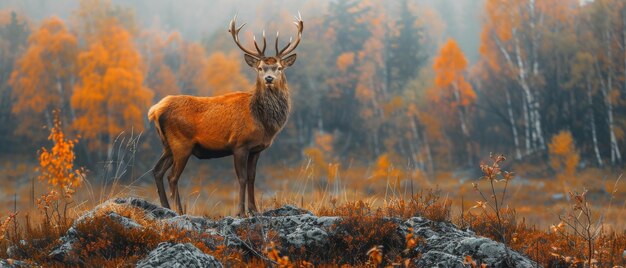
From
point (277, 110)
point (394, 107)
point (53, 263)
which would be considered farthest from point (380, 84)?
point (53, 263)

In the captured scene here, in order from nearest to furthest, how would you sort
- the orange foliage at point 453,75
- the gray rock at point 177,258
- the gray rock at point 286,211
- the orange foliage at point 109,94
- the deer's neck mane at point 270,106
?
the gray rock at point 177,258
the gray rock at point 286,211
the deer's neck mane at point 270,106
the orange foliage at point 109,94
the orange foliage at point 453,75

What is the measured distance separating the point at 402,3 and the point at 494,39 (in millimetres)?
12411

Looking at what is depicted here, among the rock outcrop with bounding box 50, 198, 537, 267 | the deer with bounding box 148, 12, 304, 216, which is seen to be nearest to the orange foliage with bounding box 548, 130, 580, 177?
the deer with bounding box 148, 12, 304, 216

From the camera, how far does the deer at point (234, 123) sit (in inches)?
316

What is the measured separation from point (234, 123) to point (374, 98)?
37.5 m

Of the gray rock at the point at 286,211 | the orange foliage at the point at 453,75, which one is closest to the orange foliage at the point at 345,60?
the orange foliage at the point at 453,75

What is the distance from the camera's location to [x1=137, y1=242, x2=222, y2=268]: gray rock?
491cm

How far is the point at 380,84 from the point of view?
151 ft

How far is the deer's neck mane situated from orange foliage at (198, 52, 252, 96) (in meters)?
33.2

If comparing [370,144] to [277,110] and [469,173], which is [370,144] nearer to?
[469,173]

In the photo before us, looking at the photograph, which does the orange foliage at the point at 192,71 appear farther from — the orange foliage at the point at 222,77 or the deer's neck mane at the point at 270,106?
the deer's neck mane at the point at 270,106

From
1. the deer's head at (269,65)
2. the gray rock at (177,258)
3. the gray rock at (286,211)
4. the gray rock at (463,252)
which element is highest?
the deer's head at (269,65)

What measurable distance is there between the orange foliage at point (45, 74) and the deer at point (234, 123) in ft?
109

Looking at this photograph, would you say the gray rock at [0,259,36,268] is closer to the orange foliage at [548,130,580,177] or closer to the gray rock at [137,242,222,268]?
the gray rock at [137,242,222,268]
